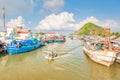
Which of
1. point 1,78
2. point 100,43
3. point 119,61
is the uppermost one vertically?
point 100,43

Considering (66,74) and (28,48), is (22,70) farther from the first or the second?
(28,48)

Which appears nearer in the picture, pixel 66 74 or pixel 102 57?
pixel 66 74

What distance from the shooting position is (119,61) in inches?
1051

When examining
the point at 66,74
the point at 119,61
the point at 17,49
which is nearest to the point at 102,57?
the point at 119,61

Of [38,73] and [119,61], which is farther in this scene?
[119,61]

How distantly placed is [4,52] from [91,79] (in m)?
28.2

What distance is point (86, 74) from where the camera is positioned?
22266 mm

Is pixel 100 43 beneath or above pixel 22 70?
above

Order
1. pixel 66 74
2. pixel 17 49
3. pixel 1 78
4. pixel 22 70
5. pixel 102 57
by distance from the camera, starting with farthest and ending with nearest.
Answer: pixel 17 49, pixel 102 57, pixel 22 70, pixel 66 74, pixel 1 78

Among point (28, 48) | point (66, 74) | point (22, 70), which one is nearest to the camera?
point (66, 74)

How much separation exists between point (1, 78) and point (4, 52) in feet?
66.3

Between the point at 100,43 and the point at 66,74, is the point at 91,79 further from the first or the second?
the point at 100,43

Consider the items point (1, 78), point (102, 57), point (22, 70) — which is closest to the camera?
point (1, 78)

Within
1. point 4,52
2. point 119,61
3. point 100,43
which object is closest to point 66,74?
point 119,61
